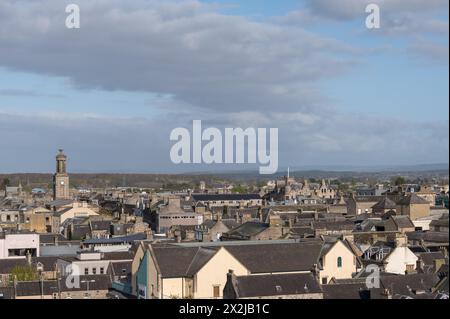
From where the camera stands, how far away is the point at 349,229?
5650cm

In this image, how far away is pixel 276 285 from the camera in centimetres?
3119

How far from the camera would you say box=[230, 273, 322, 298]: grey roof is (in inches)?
1194

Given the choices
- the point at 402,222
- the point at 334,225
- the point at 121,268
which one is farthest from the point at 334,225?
the point at 121,268

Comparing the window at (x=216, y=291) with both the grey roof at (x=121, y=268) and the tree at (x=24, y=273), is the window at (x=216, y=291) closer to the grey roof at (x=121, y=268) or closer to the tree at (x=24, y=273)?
the grey roof at (x=121, y=268)

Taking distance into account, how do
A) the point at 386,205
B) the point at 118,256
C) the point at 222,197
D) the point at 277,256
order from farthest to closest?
the point at 222,197
the point at 386,205
the point at 118,256
the point at 277,256

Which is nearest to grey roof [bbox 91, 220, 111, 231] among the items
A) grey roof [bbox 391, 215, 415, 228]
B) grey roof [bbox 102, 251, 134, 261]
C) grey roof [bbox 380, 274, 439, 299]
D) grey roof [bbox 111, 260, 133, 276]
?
grey roof [bbox 102, 251, 134, 261]

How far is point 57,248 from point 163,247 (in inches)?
739

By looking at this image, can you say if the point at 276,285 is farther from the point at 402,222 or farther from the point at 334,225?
the point at 402,222

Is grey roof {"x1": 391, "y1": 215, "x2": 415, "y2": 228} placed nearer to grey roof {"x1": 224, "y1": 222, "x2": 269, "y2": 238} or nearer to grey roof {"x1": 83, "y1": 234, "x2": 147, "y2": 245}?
grey roof {"x1": 224, "y1": 222, "x2": 269, "y2": 238}

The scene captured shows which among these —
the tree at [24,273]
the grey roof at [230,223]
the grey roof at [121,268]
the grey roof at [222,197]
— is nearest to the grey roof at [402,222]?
the grey roof at [230,223]

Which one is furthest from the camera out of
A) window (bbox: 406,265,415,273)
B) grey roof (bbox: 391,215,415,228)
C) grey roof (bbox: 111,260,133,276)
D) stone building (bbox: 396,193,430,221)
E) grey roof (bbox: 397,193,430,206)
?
grey roof (bbox: 397,193,430,206)

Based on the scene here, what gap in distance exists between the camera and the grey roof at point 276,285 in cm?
3033

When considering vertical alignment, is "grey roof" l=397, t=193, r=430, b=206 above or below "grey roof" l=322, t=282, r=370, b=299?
above
